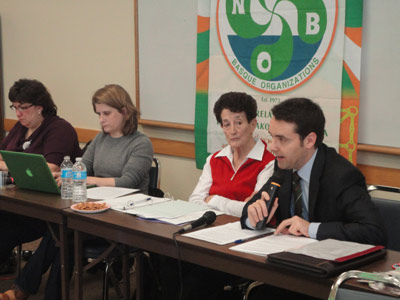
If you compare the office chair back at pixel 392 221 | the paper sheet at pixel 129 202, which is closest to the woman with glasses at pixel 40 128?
the paper sheet at pixel 129 202

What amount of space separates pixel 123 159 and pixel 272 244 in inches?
64.0

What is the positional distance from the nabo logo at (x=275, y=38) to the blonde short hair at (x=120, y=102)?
0.88 metres

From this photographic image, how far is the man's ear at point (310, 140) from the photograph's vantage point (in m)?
2.51

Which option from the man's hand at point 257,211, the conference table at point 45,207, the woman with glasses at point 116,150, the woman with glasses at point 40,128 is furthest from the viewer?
the woman with glasses at point 40,128

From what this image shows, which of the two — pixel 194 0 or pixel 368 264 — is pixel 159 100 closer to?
pixel 194 0

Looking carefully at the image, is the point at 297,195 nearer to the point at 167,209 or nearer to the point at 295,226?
the point at 295,226

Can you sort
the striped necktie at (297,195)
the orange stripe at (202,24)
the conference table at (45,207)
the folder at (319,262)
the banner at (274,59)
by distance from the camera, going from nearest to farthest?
1. the folder at (319,262)
2. the striped necktie at (297,195)
3. the conference table at (45,207)
4. the banner at (274,59)
5. the orange stripe at (202,24)

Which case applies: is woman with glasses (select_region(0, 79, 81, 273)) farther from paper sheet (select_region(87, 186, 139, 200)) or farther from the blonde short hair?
paper sheet (select_region(87, 186, 139, 200))

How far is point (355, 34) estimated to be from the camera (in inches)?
140

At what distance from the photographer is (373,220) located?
230 cm

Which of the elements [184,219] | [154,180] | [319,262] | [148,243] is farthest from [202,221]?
[154,180]

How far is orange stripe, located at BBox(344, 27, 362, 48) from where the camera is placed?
3525 millimetres

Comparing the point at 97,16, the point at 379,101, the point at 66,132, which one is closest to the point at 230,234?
the point at 379,101

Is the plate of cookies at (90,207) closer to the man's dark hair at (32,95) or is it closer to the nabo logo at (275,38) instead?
the man's dark hair at (32,95)
